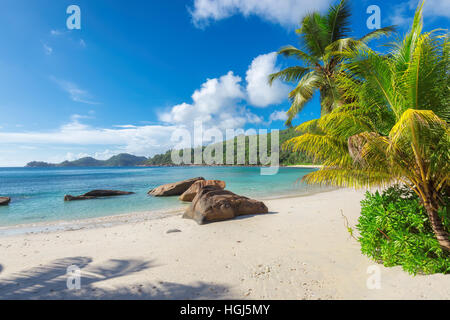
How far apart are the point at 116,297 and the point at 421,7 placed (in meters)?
7.10

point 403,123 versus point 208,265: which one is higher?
point 403,123

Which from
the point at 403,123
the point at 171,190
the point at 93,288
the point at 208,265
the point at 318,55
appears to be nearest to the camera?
the point at 403,123

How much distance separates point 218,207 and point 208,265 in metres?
4.01

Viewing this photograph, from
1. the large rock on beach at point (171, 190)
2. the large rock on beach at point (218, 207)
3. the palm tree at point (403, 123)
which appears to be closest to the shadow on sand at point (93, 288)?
the palm tree at point (403, 123)

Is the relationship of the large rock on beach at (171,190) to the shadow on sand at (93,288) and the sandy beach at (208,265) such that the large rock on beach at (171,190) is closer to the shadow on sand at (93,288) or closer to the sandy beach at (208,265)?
the sandy beach at (208,265)

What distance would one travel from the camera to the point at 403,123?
283 centimetres

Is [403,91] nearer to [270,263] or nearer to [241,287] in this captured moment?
[270,263]

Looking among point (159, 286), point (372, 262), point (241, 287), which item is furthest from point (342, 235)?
point (159, 286)

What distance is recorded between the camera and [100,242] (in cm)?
674

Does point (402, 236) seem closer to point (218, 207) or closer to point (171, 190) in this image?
point (218, 207)

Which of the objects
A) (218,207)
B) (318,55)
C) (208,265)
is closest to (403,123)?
(208,265)

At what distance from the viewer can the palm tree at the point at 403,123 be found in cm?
339

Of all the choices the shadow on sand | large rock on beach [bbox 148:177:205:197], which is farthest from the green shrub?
large rock on beach [bbox 148:177:205:197]

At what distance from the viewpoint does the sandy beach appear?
3494 mm
